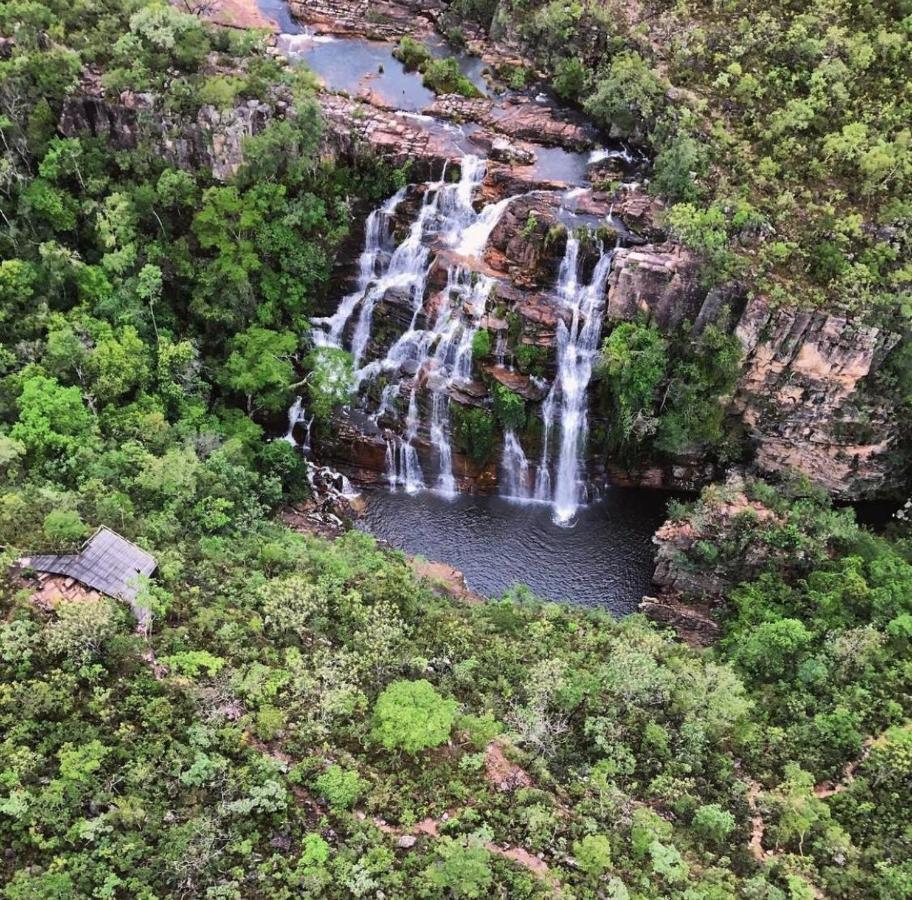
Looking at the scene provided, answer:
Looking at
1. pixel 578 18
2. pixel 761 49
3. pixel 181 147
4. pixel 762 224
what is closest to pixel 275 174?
pixel 181 147

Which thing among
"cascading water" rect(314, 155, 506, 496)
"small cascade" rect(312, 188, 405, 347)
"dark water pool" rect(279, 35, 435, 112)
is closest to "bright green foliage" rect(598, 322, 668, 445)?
"cascading water" rect(314, 155, 506, 496)

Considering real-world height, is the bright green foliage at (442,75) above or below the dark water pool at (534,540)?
above

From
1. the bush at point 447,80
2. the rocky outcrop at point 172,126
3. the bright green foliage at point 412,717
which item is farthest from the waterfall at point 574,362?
the bright green foliage at point 412,717

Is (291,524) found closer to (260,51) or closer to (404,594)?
(404,594)

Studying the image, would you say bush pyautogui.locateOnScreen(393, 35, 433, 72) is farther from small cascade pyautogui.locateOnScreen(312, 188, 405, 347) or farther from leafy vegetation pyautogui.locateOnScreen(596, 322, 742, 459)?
leafy vegetation pyautogui.locateOnScreen(596, 322, 742, 459)

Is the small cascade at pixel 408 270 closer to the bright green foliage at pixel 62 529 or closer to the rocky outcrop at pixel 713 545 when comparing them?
the rocky outcrop at pixel 713 545

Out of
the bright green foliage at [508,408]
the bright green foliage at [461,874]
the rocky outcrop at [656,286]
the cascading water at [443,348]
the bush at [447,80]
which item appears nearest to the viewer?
the bright green foliage at [461,874]

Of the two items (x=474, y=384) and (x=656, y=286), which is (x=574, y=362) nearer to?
(x=474, y=384)
